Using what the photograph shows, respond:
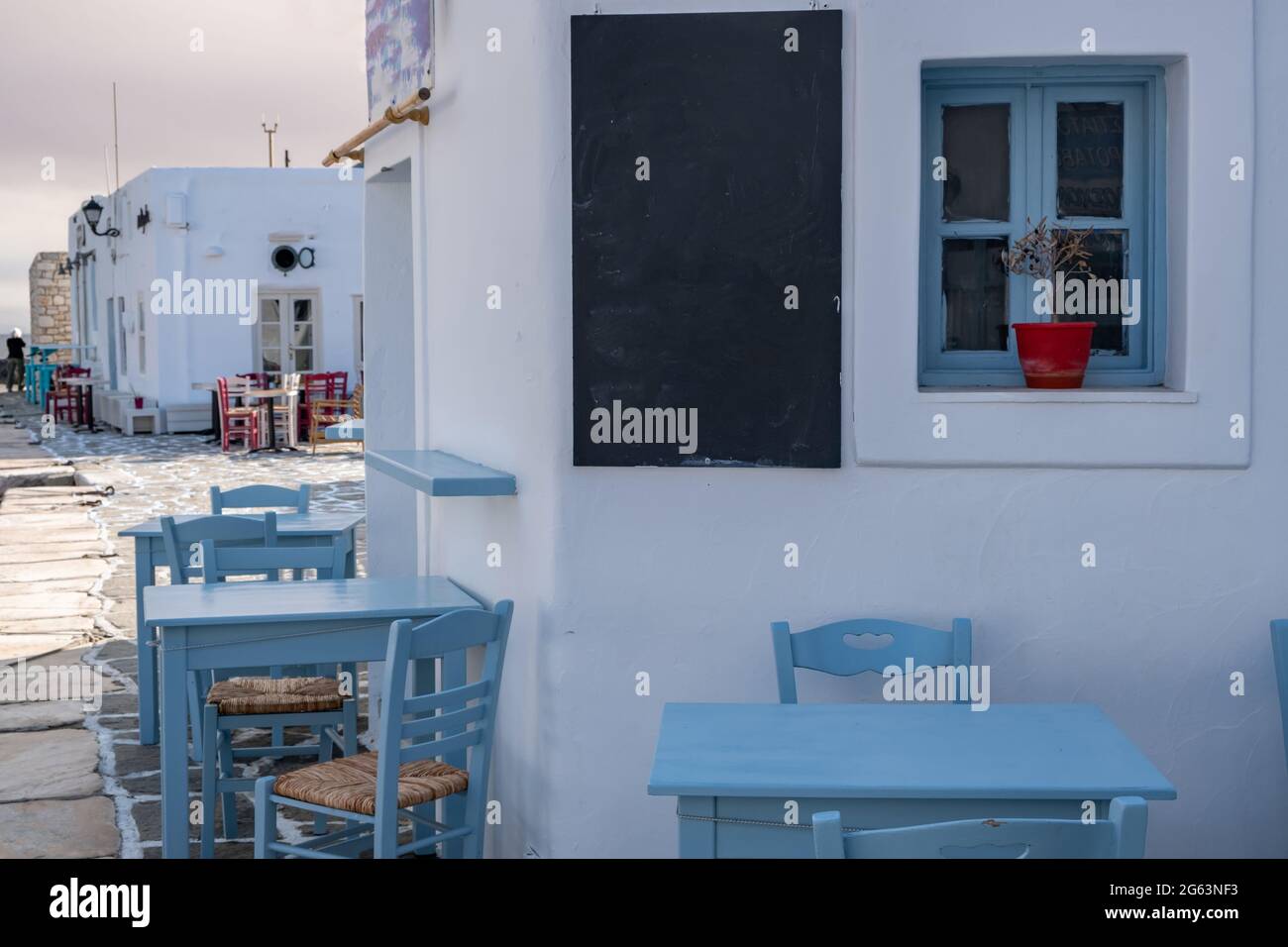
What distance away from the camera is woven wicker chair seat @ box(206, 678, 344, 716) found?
16.9 ft

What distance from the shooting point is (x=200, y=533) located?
19.7ft

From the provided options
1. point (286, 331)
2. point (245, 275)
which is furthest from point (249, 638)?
point (286, 331)

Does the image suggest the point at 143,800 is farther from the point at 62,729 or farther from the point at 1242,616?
the point at 1242,616

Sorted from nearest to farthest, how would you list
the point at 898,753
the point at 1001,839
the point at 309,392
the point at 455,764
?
the point at 1001,839, the point at 898,753, the point at 455,764, the point at 309,392

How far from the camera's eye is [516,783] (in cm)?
462

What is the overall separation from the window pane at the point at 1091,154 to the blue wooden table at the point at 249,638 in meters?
2.08

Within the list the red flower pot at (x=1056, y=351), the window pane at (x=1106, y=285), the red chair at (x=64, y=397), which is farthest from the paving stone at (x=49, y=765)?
the red chair at (x=64, y=397)

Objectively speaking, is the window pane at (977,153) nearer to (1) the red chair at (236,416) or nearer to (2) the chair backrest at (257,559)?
(2) the chair backrest at (257,559)

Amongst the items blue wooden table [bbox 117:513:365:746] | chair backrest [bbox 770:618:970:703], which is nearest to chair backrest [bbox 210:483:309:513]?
blue wooden table [bbox 117:513:365:746]

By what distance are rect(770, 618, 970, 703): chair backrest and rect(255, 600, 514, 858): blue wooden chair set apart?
731mm

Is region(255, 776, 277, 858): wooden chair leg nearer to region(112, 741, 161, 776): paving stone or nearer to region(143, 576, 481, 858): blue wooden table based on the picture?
region(143, 576, 481, 858): blue wooden table

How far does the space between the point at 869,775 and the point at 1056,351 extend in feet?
5.10

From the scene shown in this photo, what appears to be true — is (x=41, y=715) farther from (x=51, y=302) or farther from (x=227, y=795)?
(x=51, y=302)
